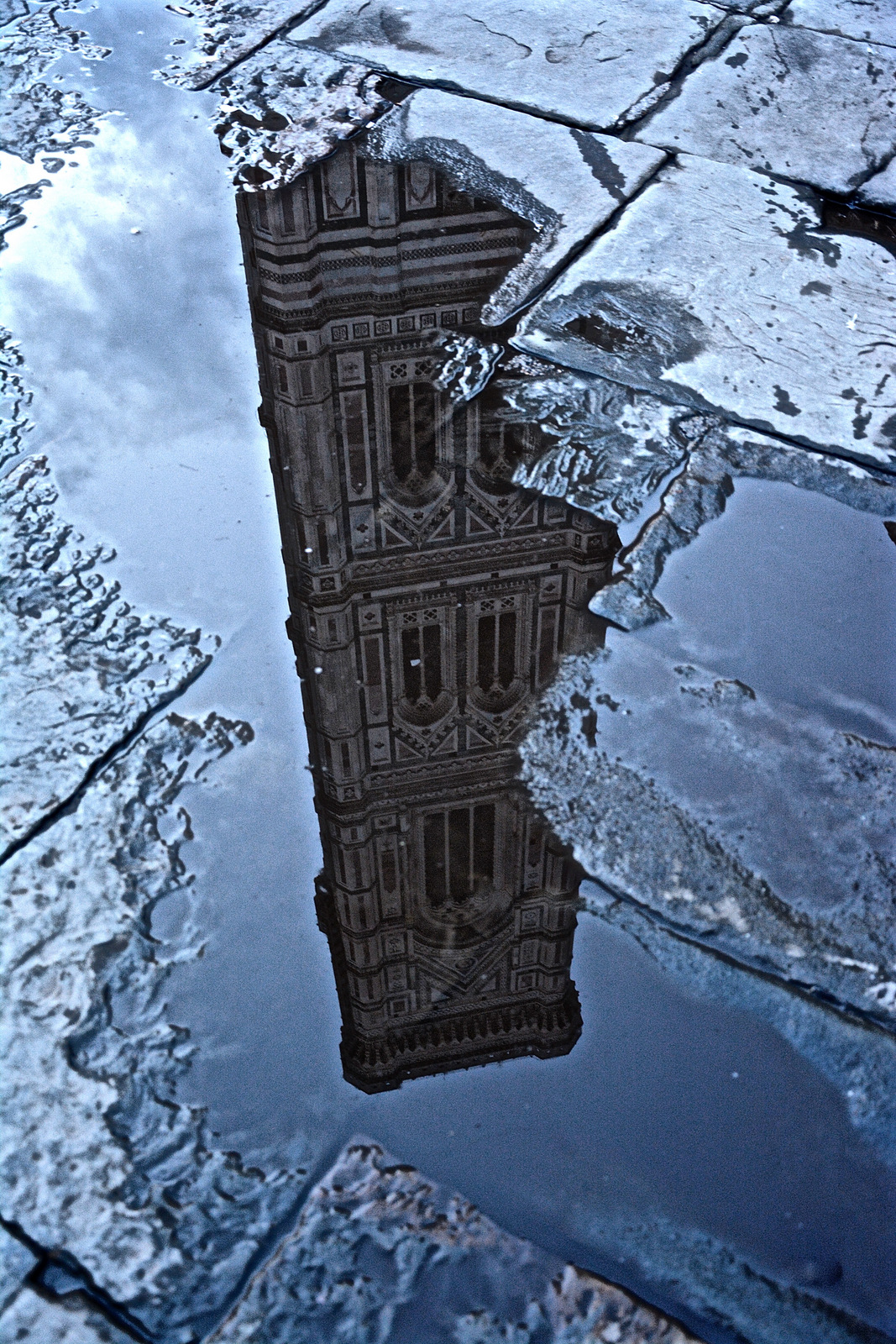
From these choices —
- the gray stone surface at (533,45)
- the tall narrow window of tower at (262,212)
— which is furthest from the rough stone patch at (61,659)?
the gray stone surface at (533,45)

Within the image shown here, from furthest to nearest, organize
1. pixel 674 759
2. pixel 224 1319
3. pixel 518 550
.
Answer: pixel 518 550
pixel 674 759
pixel 224 1319

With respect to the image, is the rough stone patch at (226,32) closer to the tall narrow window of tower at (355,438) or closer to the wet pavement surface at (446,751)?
the wet pavement surface at (446,751)

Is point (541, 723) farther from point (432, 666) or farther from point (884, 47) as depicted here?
point (884, 47)

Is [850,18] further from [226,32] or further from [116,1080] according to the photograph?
[116,1080]

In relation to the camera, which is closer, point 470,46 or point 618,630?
point 618,630

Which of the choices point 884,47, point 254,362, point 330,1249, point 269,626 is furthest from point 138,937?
point 884,47

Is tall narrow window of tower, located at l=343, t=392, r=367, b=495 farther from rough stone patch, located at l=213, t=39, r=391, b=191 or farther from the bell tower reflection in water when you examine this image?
rough stone patch, located at l=213, t=39, r=391, b=191

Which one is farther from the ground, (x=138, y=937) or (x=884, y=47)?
(x=884, y=47)

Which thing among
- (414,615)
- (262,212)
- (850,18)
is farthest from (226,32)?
(414,615)

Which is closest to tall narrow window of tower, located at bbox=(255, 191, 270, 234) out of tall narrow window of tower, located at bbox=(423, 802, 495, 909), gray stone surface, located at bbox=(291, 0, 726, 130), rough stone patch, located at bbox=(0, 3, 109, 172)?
rough stone patch, located at bbox=(0, 3, 109, 172)
